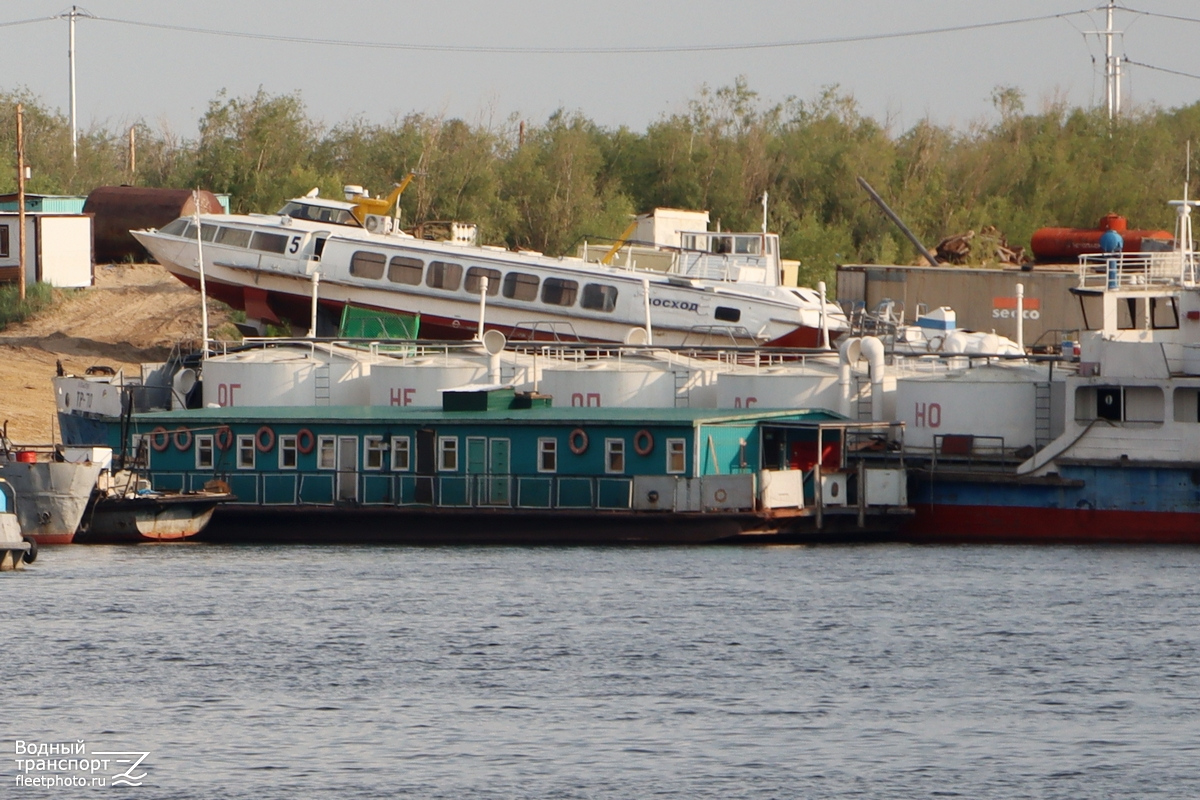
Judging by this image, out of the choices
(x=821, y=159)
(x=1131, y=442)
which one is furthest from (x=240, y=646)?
(x=821, y=159)

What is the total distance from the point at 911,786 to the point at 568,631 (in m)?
10.1

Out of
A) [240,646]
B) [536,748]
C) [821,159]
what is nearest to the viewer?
[536,748]

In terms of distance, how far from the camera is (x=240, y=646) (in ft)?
113

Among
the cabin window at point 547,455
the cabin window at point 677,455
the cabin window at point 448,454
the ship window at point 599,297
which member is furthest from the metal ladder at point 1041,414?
the ship window at point 599,297

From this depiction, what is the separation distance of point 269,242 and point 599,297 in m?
9.51

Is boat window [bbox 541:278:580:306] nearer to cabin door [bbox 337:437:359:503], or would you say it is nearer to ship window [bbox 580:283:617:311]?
ship window [bbox 580:283:617:311]

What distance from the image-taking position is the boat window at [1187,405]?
44500 millimetres

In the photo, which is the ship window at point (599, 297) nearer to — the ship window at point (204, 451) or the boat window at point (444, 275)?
the boat window at point (444, 275)

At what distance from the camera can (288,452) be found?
1886 inches

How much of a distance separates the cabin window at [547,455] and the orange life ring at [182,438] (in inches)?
325

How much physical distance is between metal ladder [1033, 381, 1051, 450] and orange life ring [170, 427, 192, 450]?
62.1 ft

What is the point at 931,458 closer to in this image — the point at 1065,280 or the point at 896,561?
the point at 896,561

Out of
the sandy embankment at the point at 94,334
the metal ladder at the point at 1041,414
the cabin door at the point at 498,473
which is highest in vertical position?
the sandy embankment at the point at 94,334

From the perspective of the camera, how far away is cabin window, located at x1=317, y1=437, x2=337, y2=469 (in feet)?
156
